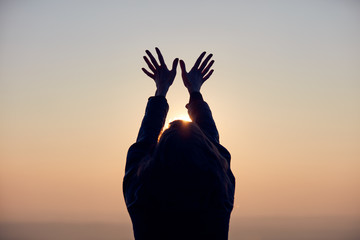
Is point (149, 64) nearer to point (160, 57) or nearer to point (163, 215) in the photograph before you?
point (160, 57)

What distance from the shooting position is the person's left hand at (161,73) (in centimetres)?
320

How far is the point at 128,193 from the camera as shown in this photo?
2260 mm

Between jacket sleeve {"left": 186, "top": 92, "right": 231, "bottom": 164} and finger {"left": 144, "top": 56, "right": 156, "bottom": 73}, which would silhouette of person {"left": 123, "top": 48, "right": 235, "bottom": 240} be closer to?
jacket sleeve {"left": 186, "top": 92, "right": 231, "bottom": 164}

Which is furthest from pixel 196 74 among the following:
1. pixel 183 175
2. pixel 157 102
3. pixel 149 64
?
pixel 183 175

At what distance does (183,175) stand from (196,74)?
59.6 inches

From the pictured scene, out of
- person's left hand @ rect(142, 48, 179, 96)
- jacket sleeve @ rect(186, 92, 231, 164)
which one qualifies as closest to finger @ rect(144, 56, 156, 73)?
person's left hand @ rect(142, 48, 179, 96)

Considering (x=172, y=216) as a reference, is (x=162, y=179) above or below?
above

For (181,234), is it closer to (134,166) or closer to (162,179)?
(162,179)

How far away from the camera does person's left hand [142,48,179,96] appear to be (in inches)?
126

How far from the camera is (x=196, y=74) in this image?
11.4 feet

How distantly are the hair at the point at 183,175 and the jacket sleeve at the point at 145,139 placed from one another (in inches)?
6.7

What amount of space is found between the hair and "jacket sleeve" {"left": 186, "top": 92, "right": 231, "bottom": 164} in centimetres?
38

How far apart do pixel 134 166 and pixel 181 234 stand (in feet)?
1.57

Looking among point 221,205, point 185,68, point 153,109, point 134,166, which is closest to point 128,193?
point 134,166
